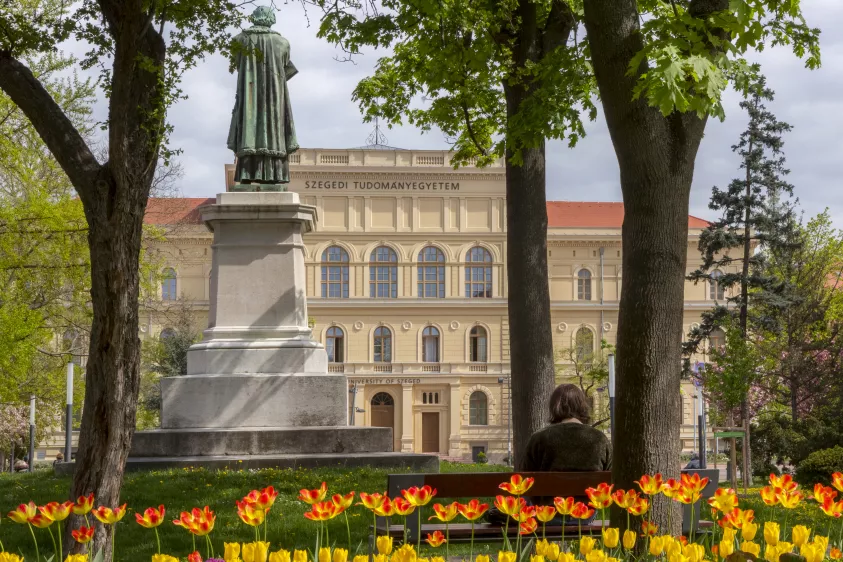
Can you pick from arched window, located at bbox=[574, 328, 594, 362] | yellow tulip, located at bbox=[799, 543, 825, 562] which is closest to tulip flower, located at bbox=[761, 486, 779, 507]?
yellow tulip, located at bbox=[799, 543, 825, 562]

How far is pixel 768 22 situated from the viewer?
26.9 feet

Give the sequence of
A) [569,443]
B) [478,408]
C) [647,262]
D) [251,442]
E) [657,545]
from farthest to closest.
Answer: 1. [478,408]
2. [251,442]
3. [569,443]
4. [647,262]
5. [657,545]

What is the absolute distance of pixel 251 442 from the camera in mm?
13344

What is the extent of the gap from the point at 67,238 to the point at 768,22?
17061mm

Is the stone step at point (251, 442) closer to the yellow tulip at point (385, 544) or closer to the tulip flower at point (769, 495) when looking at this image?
the tulip flower at point (769, 495)

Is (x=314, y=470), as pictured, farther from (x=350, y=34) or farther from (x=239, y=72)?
(x=239, y=72)

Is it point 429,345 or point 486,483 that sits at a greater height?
point 429,345

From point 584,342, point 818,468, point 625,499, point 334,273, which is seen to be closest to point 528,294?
point 625,499

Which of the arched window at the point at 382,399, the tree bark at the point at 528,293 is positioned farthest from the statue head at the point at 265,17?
the arched window at the point at 382,399

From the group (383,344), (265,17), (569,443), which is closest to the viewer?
(569,443)

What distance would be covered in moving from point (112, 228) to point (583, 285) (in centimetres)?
5785

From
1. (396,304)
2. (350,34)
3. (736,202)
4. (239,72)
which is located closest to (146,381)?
(396,304)

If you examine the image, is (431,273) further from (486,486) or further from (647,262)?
(486,486)

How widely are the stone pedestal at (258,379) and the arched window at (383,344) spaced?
45960 millimetres
